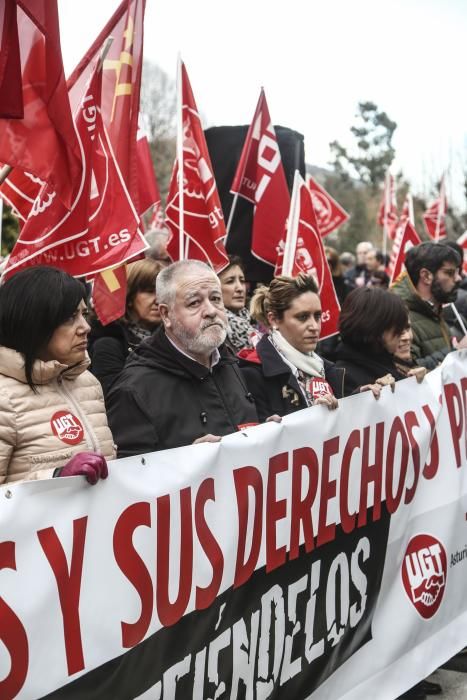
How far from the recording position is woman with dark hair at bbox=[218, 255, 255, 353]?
18.7 feet

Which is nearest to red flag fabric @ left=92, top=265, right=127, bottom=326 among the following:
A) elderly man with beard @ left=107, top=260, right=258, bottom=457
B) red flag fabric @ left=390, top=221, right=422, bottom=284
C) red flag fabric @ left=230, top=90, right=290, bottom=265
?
elderly man with beard @ left=107, top=260, right=258, bottom=457

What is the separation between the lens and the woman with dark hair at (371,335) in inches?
186

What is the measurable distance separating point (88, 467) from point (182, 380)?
1212 mm

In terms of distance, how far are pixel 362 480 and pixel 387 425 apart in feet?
1.08

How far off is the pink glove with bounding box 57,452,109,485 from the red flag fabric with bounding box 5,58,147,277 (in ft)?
5.66

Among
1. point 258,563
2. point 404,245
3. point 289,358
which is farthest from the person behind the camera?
point 404,245

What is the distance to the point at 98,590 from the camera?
2615 millimetres

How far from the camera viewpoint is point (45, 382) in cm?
309

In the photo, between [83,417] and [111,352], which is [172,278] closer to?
[83,417]

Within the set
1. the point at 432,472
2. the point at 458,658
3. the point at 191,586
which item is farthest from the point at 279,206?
the point at 191,586

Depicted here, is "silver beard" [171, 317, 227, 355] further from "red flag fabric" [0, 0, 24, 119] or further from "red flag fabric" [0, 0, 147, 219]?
"red flag fabric" [0, 0, 147, 219]

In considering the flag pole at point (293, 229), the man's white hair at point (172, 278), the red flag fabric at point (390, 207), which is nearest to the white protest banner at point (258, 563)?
the man's white hair at point (172, 278)

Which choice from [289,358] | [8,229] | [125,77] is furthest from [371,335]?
[8,229]

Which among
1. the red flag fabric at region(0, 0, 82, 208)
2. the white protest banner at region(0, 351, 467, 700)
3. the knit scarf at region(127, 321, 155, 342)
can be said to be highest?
the red flag fabric at region(0, 0, 82, 208)
